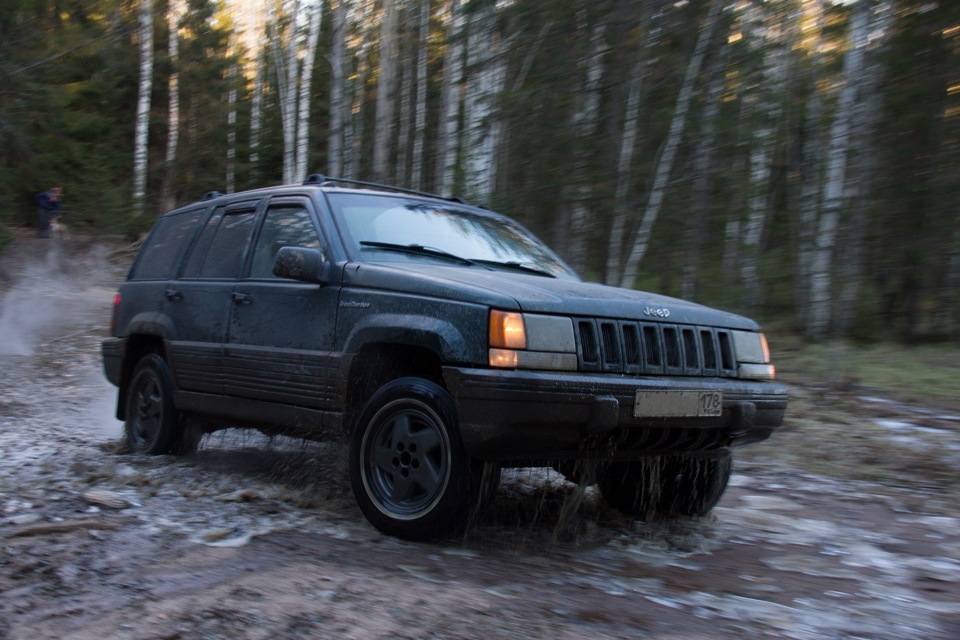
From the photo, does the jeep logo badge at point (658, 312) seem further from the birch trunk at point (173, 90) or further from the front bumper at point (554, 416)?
the birch trunk at point (173, 90)

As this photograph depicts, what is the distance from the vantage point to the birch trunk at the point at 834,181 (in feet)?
40.7

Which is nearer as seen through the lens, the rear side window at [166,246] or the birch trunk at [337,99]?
the rear side window at [166,246]

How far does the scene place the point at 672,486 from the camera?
15.8ft

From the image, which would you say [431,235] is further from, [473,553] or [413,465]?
[473,553]

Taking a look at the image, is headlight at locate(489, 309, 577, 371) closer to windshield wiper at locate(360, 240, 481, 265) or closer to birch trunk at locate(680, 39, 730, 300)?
windshield wiper at locate(360, 240, 481, 265)

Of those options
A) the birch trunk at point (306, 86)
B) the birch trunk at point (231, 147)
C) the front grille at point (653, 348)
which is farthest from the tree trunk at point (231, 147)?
the front grille at point (653, 348)

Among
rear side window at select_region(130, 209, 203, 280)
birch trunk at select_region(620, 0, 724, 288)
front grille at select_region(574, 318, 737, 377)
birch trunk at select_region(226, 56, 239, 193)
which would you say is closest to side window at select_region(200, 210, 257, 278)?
rear side window at select_region(130, 209, 203, 280)

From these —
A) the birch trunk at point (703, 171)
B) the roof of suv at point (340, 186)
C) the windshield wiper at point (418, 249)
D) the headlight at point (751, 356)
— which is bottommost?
the headlight at point (751, 356)

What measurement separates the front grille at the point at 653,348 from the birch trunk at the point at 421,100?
656 inches

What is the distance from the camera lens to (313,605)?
3014 millimetres

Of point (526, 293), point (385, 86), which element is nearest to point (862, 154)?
point (526, 293)

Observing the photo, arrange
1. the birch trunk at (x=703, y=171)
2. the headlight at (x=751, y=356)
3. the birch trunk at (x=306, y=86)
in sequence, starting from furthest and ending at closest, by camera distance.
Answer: the birch trunk at (x=306, y=86), the birch trunk at (x=703, y=171), the headlight at (x=751, y=356)

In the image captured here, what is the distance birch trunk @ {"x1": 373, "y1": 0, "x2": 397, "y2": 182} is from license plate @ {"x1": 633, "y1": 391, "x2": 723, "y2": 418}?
15.2 m

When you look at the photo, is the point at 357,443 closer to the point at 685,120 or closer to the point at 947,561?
the point at 947,561
